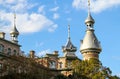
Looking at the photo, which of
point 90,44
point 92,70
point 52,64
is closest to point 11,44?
point 52,64

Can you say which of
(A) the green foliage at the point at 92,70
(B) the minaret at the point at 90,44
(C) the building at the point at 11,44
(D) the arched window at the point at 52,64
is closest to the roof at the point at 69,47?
(D) the arched window at the point at 52,64

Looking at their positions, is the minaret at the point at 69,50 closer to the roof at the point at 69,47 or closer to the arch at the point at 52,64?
the roof at the point at 69,47

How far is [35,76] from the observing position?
58781 millimetres

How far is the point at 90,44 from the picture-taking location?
90.2 metres

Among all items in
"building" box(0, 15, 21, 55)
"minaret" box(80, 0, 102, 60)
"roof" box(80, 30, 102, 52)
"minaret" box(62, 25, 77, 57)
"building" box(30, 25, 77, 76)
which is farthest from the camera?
"minaret" box(62, 25, 77, 57)

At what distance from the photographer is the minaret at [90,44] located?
89438 mm

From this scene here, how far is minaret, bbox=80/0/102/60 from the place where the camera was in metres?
89.4

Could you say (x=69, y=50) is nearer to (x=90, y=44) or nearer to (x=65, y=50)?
(x=65, y=50)

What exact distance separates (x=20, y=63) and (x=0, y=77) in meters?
5.65

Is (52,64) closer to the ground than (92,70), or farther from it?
farther from it

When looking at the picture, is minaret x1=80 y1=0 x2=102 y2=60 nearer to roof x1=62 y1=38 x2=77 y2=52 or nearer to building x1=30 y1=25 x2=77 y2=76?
building x1=30 y1=25 x2=77 y2=76

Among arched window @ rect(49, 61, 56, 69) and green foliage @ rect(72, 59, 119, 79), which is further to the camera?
arched window @ rect(49, 61, 56, 69)

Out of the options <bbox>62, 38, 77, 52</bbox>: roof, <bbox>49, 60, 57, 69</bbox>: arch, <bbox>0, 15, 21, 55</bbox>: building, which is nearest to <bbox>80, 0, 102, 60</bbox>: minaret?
<bbox>62, 38, 77, 52</bbox>: roof

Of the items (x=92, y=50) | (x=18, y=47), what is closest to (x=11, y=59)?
(x=18, y=47)
